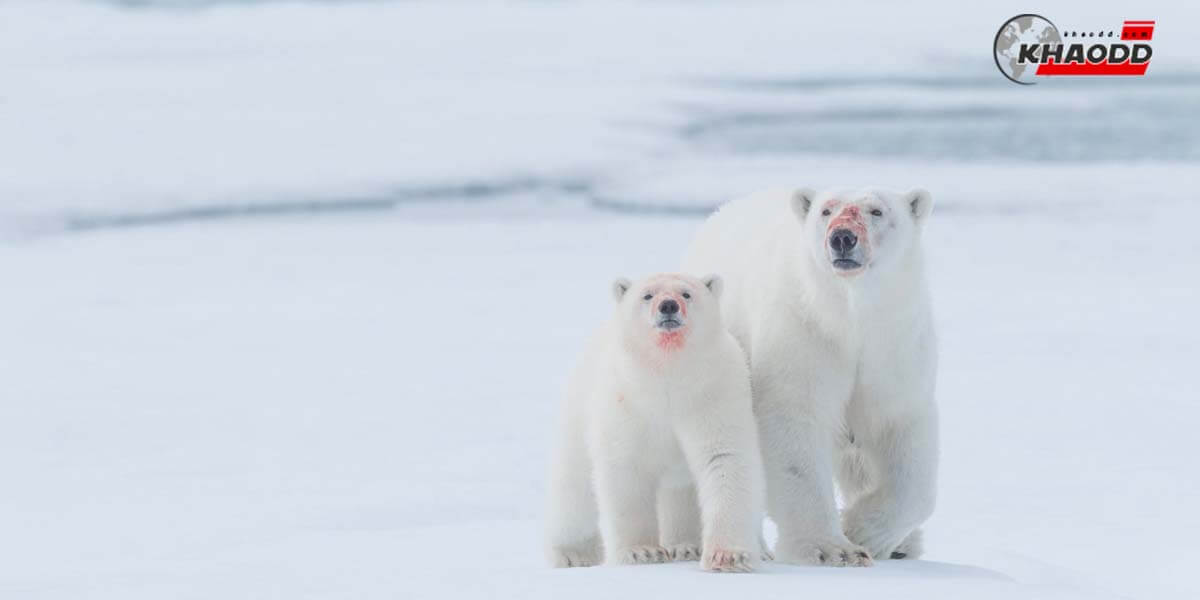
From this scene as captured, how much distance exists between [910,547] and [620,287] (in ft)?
4.22

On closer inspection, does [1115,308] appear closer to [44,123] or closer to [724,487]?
[724,487]

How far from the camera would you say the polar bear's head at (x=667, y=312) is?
11.4 ft

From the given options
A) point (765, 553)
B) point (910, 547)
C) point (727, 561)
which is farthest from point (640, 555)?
point (910, 547)

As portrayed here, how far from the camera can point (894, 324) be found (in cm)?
379

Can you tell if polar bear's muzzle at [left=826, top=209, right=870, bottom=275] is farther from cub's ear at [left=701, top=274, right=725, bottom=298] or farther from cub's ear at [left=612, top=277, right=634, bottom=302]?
cub's ear at [left=612, top=277, right=634, bottom=302]

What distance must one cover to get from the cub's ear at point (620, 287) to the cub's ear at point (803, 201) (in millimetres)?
479

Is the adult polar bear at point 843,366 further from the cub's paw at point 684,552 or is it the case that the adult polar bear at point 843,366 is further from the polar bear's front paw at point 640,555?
the polar bear's front paw at point 640,555

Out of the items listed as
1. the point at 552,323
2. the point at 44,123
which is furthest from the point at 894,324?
the point at 44,123

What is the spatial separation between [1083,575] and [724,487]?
164cm

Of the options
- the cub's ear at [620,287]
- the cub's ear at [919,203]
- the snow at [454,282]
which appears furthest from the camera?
the snow at [454,282]

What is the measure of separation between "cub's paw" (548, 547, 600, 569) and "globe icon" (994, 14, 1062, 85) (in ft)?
38.0

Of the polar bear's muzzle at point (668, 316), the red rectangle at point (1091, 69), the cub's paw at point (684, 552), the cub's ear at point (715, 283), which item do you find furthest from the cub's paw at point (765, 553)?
the red rectangle at point (1091, 69)

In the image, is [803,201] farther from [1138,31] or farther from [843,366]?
[1138,31]

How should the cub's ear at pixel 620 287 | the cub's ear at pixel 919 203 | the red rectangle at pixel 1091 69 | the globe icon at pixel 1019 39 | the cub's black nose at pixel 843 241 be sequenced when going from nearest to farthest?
the cub's black nose at pixel 843 241 → the cub's ear at pixel 620 287 → the cub's ear at pixel 919 203 → the globe icon at pixel 1019 39 → the red rectangle at pixel 1091 69
